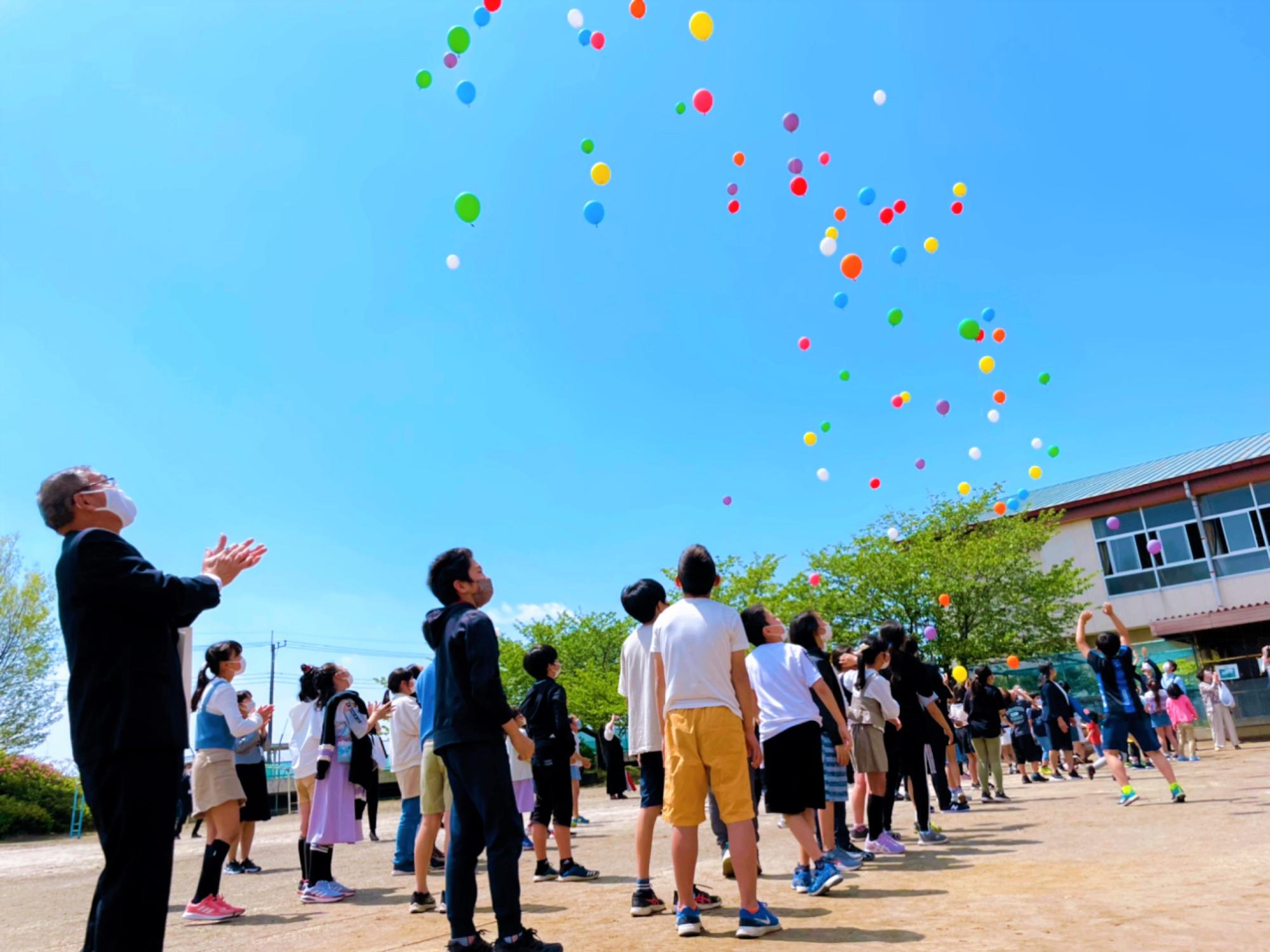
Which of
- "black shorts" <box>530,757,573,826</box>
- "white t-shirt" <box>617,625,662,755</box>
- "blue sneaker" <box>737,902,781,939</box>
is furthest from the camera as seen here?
"black shorts" <box>530,757,573,826</box>

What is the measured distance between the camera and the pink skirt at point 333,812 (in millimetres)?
6679

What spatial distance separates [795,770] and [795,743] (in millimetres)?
171

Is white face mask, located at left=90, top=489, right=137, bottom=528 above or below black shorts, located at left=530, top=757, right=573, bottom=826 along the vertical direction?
above

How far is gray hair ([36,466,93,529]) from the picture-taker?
316 cm

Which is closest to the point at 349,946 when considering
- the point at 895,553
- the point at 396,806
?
the point at 396,806

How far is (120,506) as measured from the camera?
10.6 feet

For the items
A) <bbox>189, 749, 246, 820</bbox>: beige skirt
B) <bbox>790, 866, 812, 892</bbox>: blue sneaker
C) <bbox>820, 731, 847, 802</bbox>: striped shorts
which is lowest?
<bbox>790, 866, 812, 892</bbox>: blue sneaker

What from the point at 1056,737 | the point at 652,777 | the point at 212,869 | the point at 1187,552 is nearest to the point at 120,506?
the point at 652,777

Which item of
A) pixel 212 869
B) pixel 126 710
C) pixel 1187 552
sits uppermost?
pixel 1187 552

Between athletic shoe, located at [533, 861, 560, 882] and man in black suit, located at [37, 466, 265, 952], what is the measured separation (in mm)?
4496

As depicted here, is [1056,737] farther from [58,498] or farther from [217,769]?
[58,498]

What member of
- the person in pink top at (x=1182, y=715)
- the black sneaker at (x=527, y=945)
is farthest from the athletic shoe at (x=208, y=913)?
the person in pink top at (x=1182, y=715)

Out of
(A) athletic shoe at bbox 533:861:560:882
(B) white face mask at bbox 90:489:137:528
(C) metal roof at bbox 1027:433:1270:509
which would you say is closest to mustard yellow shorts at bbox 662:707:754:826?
(B) white face mask at bbox 90:489:137:528

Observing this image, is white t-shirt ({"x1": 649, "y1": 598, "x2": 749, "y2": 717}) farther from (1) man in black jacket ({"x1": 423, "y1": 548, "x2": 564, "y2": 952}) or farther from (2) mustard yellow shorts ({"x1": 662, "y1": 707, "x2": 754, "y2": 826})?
(1) man in black jacket ({"x1": 423, "y1": 548, "x2": 564, "y2": 952})
